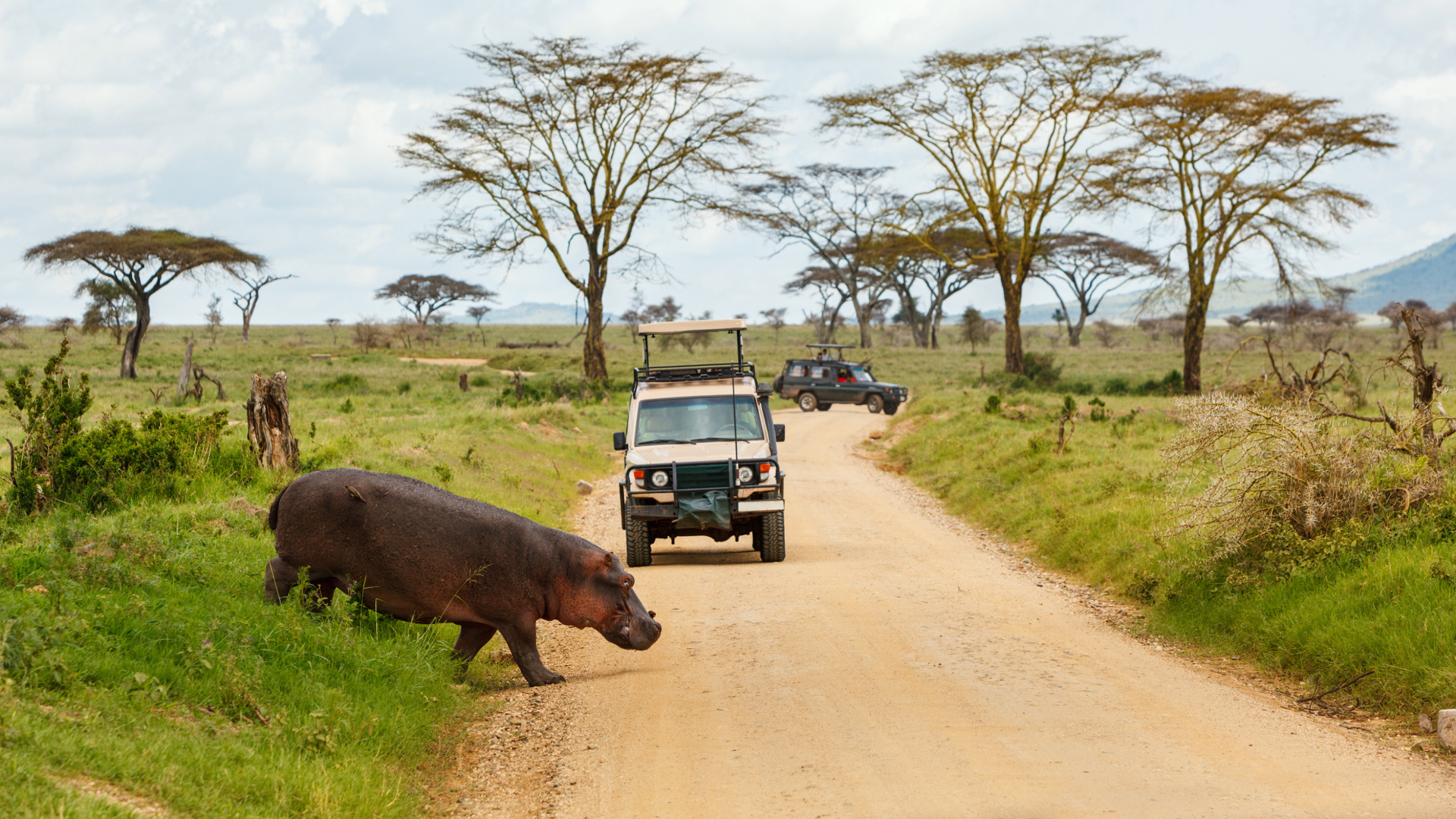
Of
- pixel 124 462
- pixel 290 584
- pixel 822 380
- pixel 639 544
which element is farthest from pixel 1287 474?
pixel 822 380

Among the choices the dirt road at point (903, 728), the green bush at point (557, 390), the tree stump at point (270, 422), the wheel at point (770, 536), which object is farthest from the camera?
the green bush at point (557, 390)

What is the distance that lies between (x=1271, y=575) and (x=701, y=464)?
215 inches

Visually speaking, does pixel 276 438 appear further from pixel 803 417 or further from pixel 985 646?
pixel 803 417

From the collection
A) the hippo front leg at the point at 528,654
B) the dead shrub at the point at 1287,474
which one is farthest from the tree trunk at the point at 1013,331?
the hippo front leg at the point at 528,654

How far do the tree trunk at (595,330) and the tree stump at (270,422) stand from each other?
27896mm

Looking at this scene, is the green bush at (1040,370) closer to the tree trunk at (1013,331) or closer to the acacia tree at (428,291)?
the tree trunk at (1013,331)

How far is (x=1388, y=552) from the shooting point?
8125 millimetres

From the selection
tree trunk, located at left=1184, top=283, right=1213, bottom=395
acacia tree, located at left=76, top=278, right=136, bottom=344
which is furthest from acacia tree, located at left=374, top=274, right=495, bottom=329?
tree trunk, located at left=1184, top=283, right=1213, bottom=395

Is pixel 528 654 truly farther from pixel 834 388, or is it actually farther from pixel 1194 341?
pixel 1194 341

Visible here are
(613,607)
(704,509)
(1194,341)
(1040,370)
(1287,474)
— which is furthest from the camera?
(1040,370)

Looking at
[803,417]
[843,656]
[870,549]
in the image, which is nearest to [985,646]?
[843,656]

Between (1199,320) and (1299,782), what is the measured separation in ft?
119

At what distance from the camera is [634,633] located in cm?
740

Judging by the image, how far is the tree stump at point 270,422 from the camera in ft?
40.0
